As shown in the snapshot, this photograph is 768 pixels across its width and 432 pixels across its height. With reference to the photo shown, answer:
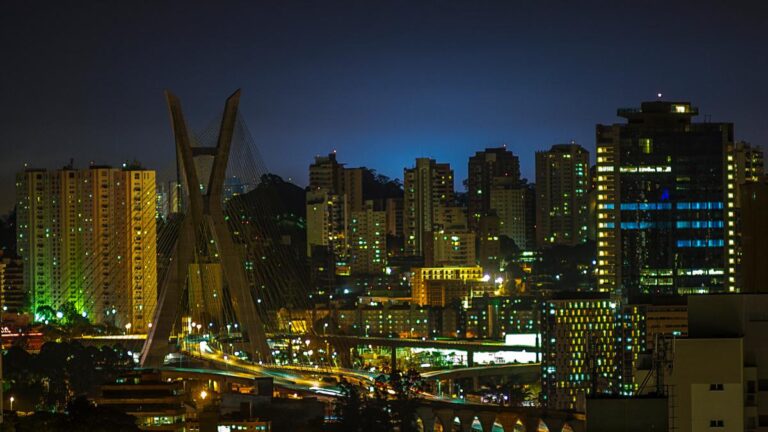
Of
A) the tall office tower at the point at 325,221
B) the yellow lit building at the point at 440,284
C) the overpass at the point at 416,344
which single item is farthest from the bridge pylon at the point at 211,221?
the tall office tower at the point at 325,221

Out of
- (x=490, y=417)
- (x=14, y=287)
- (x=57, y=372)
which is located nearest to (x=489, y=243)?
(x=14, y=287)

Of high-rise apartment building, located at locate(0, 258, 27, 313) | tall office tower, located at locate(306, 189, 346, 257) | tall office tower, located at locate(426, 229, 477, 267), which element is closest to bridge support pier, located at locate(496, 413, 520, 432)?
high-rise apartment building, located at locate(0, 258, 27, 313)

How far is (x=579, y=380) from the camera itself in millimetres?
45406

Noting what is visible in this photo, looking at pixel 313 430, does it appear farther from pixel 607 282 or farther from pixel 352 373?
pixel 607 282

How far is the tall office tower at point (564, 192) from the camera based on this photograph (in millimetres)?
75000

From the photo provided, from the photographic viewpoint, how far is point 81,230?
198 feet

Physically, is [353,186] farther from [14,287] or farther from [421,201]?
[14,287]

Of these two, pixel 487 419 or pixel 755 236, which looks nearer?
pixel 755 236

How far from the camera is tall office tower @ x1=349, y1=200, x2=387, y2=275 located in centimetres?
7550

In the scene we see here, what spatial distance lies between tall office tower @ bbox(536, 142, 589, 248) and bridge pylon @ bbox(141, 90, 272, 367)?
135 ft

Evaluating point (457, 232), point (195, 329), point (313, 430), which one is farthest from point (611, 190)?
point (313, 430)

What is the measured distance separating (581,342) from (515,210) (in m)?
32.1

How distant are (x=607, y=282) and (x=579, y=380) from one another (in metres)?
9.04

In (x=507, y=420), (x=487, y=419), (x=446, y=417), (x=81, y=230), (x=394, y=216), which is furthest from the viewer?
(x=394, y=216)
